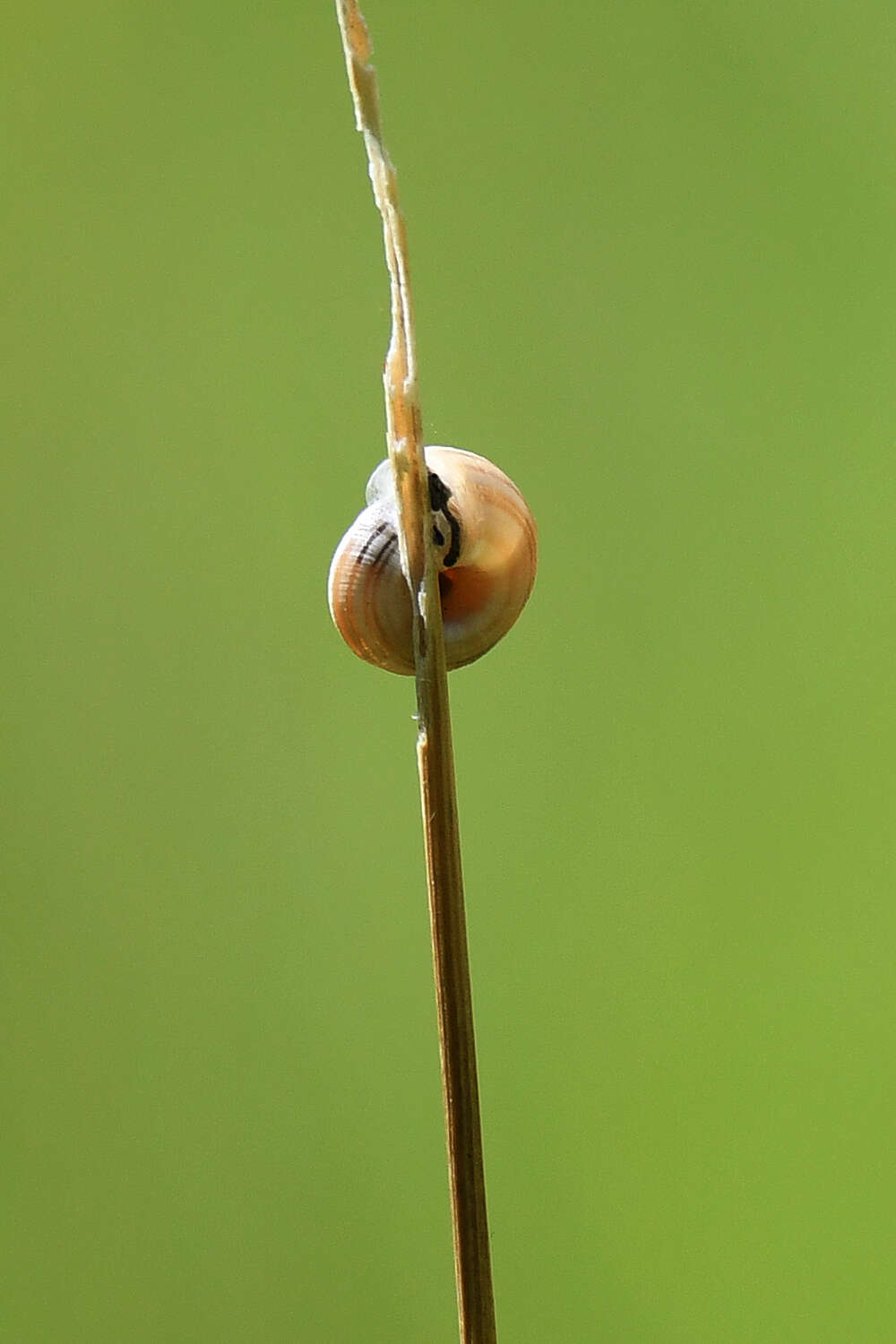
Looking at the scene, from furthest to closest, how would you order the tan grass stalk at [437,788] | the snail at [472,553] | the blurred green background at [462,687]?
the blurred green background at [462,687], the snail at [472,553], the tan grass stalk at [437,788]

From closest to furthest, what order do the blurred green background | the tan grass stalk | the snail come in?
1. the tan grass stalk
2. the snail
3. the blurred green background

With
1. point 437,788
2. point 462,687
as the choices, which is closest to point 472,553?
point 437,788

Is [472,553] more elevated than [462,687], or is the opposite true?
[462,687]

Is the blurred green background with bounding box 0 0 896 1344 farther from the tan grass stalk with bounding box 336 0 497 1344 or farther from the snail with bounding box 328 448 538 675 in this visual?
the tan grass stalk with bounding box 336 0 497 1344

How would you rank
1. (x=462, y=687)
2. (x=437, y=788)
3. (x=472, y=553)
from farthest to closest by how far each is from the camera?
(x=462, y=687)
(x=472, y=553)
(x=437, y=788)

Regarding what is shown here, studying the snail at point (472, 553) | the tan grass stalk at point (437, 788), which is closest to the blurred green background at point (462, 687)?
the snail at point (472, 553)

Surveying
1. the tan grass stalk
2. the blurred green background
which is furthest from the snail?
the blurred green background

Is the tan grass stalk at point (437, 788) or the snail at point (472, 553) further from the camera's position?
the snail at point (472, 553)

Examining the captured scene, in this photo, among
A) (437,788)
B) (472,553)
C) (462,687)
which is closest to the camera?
(437,788)

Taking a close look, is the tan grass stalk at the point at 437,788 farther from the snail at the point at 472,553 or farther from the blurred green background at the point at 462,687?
the blurred green background at the point at 462,687

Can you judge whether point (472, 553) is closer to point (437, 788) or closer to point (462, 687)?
point (437, 788)
